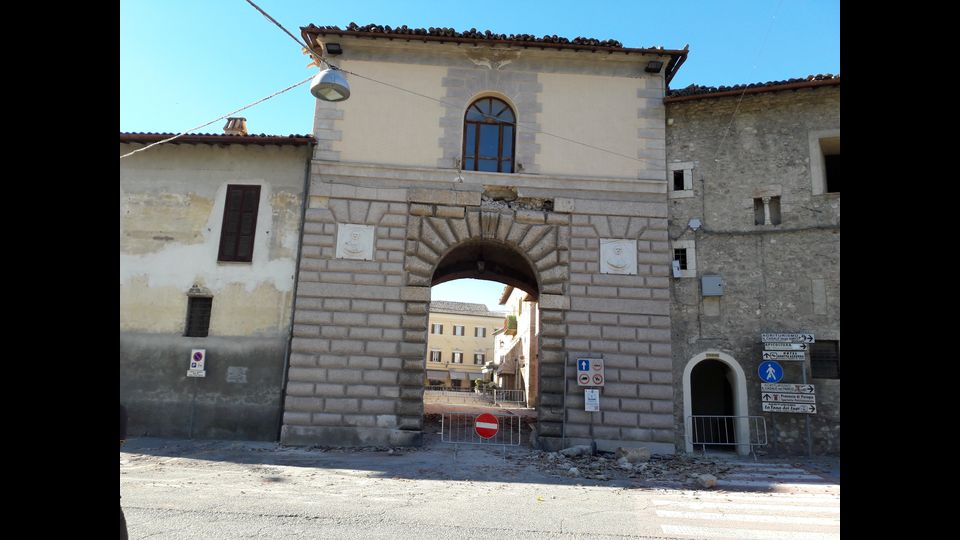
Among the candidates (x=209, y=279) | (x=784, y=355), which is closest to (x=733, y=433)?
(x=784, y=355)

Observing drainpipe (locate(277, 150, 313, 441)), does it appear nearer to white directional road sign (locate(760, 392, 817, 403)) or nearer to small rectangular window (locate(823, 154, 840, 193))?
white directional road sign (locate(760, 392, 817, 403))

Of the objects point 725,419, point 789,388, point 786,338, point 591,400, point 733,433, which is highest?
point 786,338

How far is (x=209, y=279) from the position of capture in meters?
13.4

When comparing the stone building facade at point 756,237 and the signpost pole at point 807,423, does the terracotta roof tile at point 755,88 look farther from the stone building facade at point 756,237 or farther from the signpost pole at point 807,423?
the signpost pole at point 807,423

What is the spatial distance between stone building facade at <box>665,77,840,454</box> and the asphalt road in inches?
85.3

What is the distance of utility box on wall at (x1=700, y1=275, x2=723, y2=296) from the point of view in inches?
517

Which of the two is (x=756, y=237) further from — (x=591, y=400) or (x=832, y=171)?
(x=591, y=400)

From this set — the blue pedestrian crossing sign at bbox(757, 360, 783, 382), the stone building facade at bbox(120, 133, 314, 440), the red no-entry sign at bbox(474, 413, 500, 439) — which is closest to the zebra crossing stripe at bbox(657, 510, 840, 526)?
the red no-entry sign at bbox(474, 413, 500, 439)

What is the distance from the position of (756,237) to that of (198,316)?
12940mm

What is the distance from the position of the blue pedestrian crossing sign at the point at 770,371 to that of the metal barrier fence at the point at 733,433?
0.91 metres

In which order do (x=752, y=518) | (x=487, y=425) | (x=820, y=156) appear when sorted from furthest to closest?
(x=820, y=156)
(x=487, y=425)
(x=752, y=518)
